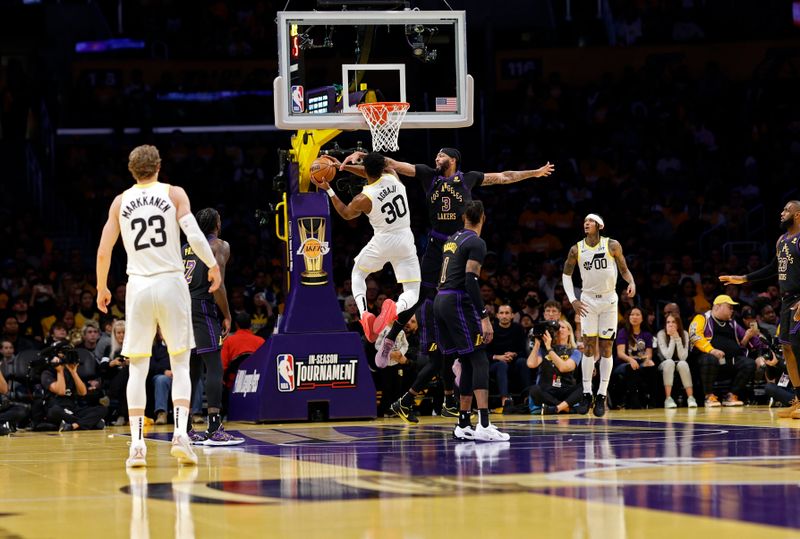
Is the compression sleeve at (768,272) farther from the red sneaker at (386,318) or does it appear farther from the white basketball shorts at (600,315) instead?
the red sneaker at (386,318)

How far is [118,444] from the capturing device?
13289 millimetres

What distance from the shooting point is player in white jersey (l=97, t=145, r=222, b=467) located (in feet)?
31.7

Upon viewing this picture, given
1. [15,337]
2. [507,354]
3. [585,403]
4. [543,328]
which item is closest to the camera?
[585,403]

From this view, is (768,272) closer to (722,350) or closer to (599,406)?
(599,406)

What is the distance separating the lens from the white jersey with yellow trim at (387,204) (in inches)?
552

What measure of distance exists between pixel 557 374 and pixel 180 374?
9185 millimetres

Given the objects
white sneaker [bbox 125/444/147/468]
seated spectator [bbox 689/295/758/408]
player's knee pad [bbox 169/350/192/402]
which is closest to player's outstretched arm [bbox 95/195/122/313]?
player's knee pad [bbox 169/350/192/402]

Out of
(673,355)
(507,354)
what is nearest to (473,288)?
(507,354)

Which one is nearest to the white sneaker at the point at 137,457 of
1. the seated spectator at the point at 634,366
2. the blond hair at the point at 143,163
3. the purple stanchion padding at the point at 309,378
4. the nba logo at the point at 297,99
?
the blond hair at the point at 143,163

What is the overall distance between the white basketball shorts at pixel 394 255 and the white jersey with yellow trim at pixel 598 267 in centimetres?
288

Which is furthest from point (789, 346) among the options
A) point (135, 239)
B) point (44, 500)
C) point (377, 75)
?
point (44, 500)

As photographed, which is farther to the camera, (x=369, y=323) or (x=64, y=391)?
(x=64, y=391)

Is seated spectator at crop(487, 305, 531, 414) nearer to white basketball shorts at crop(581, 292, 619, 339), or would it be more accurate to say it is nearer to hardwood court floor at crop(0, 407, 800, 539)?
white basketball shorts at crop(581, 292, 619, 339)

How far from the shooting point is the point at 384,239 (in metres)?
14.3
